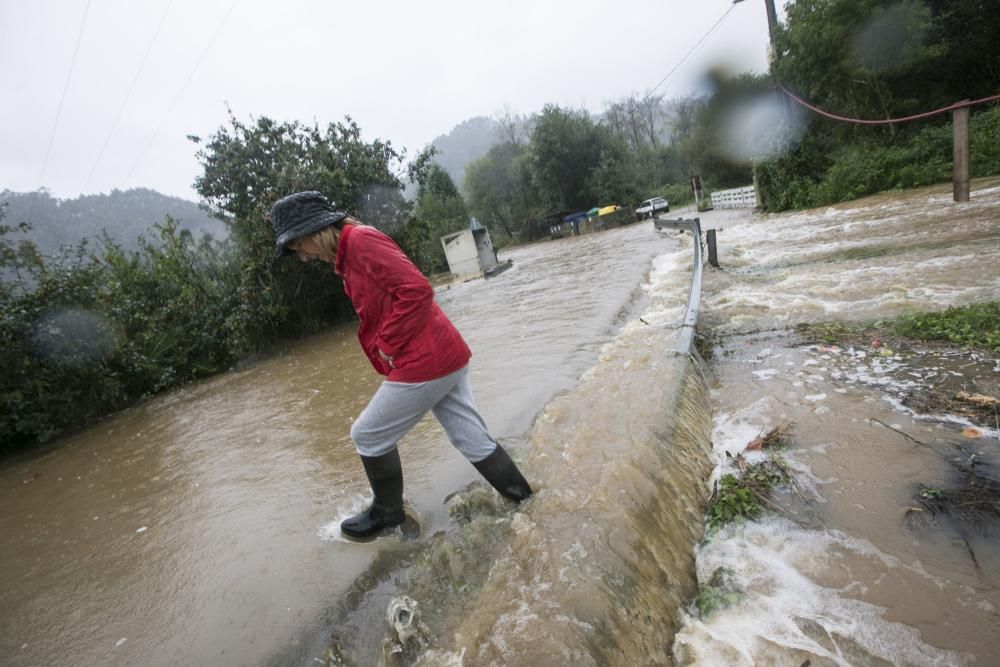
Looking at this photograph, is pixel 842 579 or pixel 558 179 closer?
pixel 842 579

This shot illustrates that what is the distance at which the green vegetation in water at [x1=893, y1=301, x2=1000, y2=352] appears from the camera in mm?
3341

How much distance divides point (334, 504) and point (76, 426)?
27.4ft

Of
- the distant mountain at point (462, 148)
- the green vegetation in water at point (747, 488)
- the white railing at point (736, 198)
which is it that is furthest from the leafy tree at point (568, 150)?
the distant mountain at point (462, 148)

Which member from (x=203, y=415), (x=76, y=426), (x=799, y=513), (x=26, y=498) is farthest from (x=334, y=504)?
(x=76, y=426)

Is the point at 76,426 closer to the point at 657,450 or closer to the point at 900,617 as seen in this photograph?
the point at 657,450

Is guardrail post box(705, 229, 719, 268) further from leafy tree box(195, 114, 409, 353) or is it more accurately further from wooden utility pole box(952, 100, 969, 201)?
leafy tree box(195, 114, 409, 353)

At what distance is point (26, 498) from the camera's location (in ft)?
17.2

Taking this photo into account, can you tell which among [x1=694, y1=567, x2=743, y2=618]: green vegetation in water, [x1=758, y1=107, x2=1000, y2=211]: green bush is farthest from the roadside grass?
[x1=758, y1=107, x2=1000, y2=211]: green bush

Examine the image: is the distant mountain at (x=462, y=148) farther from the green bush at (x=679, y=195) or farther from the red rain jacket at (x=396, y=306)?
the red rain jacket at (x=396, y=306)

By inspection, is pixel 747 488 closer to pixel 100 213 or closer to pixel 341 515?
pixel 341 515

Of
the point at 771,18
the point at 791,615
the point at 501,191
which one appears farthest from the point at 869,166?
the point at 501,191

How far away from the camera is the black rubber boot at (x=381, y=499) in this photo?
2.50m

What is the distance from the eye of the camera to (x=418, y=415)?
95.1 inches

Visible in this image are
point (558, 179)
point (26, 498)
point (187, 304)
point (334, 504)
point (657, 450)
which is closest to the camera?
point (657, 450)
